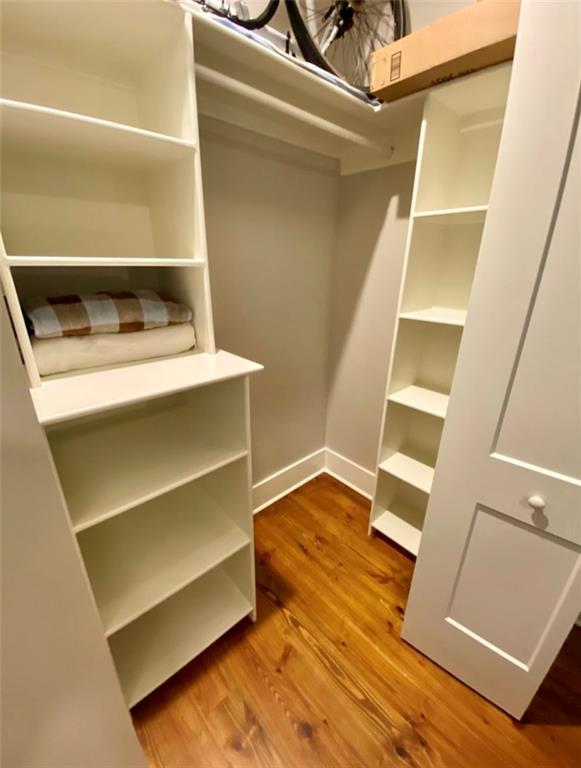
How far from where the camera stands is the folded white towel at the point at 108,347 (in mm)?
863

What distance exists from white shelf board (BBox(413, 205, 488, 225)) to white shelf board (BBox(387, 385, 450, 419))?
2.42 ft

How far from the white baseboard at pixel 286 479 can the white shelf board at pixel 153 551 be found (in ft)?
2.04

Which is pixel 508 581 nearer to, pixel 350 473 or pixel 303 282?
pixel 350 473

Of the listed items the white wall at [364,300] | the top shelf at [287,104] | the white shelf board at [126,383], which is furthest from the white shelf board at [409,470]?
the top shelf at [287,104]

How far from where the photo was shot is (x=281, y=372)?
6.11 feet

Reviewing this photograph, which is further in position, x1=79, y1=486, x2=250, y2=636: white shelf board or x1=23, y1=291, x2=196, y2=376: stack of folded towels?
x1=79, y1=486, x2=250, y2=636: white shelf board

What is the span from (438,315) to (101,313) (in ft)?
4.27

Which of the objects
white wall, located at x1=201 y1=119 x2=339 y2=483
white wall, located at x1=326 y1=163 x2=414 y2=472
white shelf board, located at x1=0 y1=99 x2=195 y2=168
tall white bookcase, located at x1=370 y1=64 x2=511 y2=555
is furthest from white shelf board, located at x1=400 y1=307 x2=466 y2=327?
white shelf board, located at x1=0 y1=99 x2=195 y2=168

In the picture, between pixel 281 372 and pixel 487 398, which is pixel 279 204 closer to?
pixel 281 372

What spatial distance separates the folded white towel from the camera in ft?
2.83

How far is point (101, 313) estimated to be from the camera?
3.09 ft

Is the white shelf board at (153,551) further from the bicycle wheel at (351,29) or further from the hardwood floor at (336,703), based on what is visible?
the bicycle wheel at (351,29)

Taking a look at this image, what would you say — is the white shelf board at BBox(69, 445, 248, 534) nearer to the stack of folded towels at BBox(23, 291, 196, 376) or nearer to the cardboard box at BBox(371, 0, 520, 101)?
the stack of folded towels at BBox(23, 291, 196, 376)

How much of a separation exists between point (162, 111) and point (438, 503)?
1.51 meters
